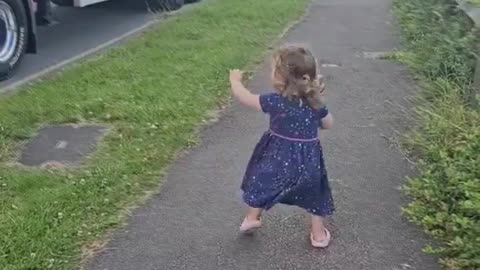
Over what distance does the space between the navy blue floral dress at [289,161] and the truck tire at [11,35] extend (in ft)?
14.4

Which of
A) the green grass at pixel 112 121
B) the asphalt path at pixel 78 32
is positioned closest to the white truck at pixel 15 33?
the asphalt path at pixel 78 32

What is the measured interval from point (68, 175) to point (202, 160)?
0.94 metres

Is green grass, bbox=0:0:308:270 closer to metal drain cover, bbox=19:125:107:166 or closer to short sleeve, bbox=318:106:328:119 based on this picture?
metal drain cover, bbox=19:125:107:166

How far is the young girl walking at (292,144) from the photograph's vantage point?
389cm

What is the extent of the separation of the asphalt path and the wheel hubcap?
0.25 meters

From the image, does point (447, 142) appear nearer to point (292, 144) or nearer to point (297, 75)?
point (292, 144)

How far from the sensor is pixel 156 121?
6.17 m

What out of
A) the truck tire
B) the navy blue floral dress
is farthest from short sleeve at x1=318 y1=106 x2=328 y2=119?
the truck tire

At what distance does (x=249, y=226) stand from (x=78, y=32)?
7056 mm

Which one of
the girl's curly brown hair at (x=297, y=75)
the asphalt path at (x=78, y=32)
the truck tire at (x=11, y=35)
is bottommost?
the asphalt path at (x=78, y=32)

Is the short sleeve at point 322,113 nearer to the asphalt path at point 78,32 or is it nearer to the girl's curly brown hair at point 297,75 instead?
the girl's curly brown hair at point 297,75

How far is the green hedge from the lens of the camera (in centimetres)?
407

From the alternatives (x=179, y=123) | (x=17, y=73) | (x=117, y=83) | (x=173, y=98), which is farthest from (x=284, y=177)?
(x=17, y=73)

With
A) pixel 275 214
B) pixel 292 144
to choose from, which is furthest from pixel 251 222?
pixel 292 144
